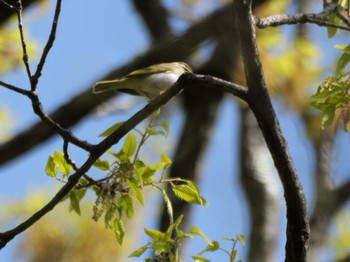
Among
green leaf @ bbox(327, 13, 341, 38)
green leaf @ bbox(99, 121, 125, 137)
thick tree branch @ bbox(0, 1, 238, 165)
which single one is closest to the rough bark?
thick tree branch @ bbox(0, 1, 238, 165)

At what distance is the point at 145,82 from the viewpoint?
12.3 feet

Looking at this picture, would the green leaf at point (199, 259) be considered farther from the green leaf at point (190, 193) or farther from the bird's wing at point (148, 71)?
the bird's wing at point (148, 71)

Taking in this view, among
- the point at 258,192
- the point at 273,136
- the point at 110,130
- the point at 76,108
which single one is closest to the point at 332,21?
the point at 273,136

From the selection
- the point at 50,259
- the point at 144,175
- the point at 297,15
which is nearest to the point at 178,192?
the point at 144,175

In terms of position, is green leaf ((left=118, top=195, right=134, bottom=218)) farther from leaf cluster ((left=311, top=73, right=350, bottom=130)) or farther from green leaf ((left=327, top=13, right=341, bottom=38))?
green leaf ((left=327, top=13, right=341, bottom=38))

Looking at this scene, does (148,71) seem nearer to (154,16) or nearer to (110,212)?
(110,212)

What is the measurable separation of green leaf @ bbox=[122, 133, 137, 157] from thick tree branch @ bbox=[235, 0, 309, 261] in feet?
1.18

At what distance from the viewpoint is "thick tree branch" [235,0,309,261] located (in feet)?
6.23

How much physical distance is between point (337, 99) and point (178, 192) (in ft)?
1.67

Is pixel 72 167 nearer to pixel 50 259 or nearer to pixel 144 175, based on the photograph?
pixel 144 175

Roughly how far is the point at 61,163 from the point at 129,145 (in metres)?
0.20

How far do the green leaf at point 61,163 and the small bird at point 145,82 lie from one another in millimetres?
1550

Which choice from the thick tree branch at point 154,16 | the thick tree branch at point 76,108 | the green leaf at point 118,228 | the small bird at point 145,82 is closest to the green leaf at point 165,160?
the green leaf at point 118,228

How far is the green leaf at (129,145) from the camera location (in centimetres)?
214
